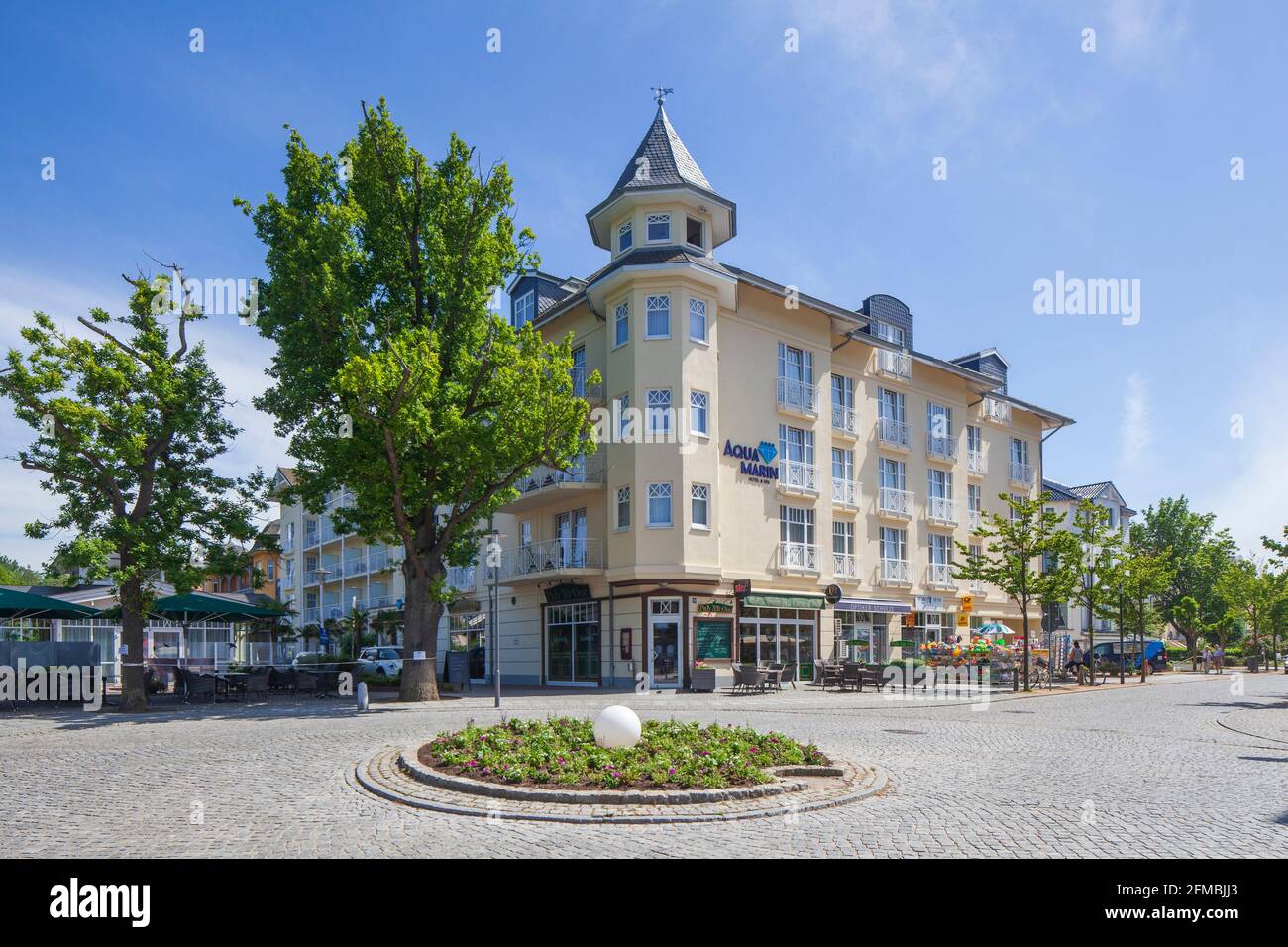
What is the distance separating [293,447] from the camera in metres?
23.0

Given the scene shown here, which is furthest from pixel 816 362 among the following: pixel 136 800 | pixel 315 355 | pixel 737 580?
pixel 136 800

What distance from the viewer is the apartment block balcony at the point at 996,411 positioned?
44469mm

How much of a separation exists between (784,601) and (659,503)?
5.74 m

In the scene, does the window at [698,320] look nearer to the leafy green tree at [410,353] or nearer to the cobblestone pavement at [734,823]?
the leafy green tree at [410,353]

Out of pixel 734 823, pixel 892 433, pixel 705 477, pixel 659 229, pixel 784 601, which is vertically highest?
pixel 659 229

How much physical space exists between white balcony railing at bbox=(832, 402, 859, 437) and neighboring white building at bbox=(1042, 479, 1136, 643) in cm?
1201

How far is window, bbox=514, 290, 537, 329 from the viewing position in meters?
38.2

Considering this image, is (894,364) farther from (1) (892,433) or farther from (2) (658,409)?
(2) (658,409)

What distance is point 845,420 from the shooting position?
122 ft

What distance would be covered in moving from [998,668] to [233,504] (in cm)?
2369

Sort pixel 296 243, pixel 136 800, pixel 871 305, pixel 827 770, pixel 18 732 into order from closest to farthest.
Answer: pixel 136 800 < pixel 827 770 < pixel 18 732 < pixel 296 243 < pixel 871 305

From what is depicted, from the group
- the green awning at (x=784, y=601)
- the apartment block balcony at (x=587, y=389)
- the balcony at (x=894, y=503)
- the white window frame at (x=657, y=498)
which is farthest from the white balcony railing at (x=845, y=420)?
the apartment block balcony at (x=587, y=389)

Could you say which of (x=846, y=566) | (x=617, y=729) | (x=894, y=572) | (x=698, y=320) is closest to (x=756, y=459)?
(x=698, y=320)
